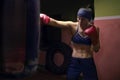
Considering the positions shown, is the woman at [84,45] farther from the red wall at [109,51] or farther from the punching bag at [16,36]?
the punching bag at [16,36]

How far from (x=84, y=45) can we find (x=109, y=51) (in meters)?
1.05

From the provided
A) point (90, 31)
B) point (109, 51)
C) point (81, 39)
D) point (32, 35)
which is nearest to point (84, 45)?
point (81, 39)

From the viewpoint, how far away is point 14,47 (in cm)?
95

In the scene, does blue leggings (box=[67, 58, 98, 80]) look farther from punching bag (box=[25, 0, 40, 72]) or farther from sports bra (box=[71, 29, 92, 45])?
punching bag (box=[25, 0, 40, 72])

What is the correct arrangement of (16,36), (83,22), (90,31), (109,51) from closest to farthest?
(16,36) → (90,31) → (83,22) → (109,51)

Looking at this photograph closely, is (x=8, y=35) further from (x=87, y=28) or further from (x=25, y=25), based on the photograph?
(x=87, y=28)

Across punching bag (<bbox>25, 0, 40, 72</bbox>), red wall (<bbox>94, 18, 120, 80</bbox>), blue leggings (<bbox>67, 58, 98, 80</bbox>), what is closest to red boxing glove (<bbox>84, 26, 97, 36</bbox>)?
blue leggings (<bbox>67, 58, 98, 80</bbox>)

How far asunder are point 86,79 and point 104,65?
1146mm

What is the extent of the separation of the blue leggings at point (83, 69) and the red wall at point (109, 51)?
99 centimetres

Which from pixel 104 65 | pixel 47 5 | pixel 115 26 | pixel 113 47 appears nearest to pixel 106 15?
pixel 115 26

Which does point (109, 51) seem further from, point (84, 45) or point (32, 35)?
point (32, 35)

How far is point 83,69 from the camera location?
10.5 ft

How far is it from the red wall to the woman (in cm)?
93

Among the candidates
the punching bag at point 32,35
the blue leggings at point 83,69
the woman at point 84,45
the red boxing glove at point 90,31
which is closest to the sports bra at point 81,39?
the woman at point 84,45
